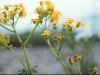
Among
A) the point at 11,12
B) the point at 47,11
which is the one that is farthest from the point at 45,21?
the point at 11,12

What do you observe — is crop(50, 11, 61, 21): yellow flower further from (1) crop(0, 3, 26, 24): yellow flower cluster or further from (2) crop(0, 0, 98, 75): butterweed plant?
(1) crop(0, 3, 26, 24): yellow flower cluster

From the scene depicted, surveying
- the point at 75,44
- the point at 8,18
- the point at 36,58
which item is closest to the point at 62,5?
the point at 75,44

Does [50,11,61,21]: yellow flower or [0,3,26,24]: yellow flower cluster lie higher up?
[0,3,26,24]: yellow flower cluster

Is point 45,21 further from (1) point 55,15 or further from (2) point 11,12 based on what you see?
(2) point 11,12

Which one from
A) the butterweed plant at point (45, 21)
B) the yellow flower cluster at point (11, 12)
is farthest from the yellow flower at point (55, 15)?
the yellow flower cluster at point (11, 12)

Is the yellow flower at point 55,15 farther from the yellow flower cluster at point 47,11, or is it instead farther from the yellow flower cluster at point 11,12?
the yellow flower cluster at point 11,12

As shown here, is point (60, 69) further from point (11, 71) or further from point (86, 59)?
point (86, 59)

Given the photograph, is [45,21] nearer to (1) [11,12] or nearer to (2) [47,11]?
(2) [47,11]

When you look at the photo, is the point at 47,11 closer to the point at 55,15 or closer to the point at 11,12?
the point at 55,15

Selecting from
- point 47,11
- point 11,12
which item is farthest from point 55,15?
point 11,12

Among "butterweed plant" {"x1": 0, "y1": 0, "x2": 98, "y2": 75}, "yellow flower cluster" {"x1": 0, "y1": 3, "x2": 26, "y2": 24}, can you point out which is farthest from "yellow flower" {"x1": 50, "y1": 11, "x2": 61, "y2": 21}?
"yellow flower cluster" {"x1": 0, "y1": 3, "x2": 26, "y2": 24}
